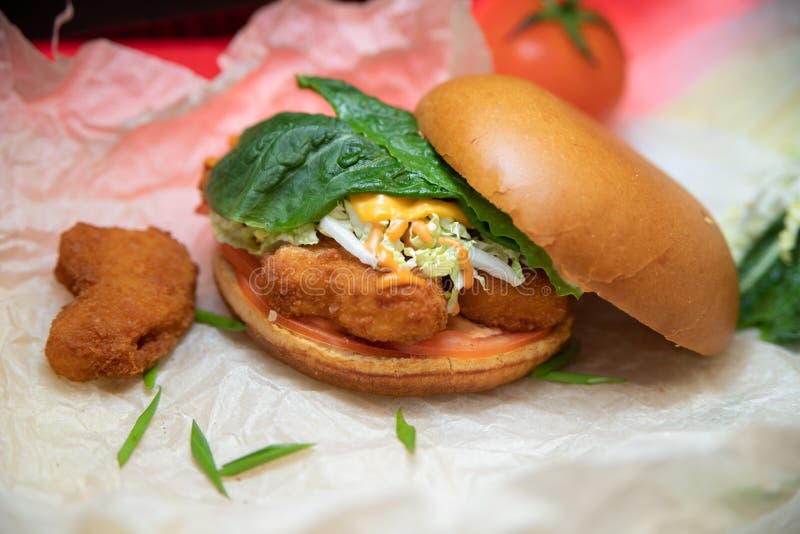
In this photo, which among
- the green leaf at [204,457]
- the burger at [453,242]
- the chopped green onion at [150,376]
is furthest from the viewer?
the chopped green onion at [150,376]

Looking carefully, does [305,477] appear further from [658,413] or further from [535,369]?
[658,413]

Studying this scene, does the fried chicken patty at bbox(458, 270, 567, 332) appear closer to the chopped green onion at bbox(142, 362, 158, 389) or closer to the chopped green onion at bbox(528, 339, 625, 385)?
the chopped green onion at bbox(528, 339, 625, 385)

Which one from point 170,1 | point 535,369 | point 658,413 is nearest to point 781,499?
point 658,413

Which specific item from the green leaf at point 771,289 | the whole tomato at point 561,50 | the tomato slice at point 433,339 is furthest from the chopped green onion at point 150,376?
the whole tomato at point 561,50

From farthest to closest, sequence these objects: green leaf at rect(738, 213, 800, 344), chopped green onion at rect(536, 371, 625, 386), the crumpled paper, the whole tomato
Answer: the whole tomato, green leaf at rect(738, 213, 800, 344), chopped green onion at rect(536, 371, 625, 386), the crumpled paper

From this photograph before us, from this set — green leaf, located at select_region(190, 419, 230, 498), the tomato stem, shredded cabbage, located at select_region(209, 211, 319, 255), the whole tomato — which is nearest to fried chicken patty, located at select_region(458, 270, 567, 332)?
shredded cabbage, located at select_region(209, 211, 319, 255)

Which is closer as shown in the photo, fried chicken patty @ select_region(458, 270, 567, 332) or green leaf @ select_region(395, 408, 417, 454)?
→ green leaf @ select_region(395, 408, 417, 454)

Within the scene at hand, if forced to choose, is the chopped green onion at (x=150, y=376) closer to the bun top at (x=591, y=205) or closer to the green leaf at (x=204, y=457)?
the green leaf at (x=204, y=457)

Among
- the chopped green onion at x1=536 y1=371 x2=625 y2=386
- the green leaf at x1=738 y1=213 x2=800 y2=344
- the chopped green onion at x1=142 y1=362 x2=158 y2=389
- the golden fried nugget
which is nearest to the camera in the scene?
the golden fried nugget
